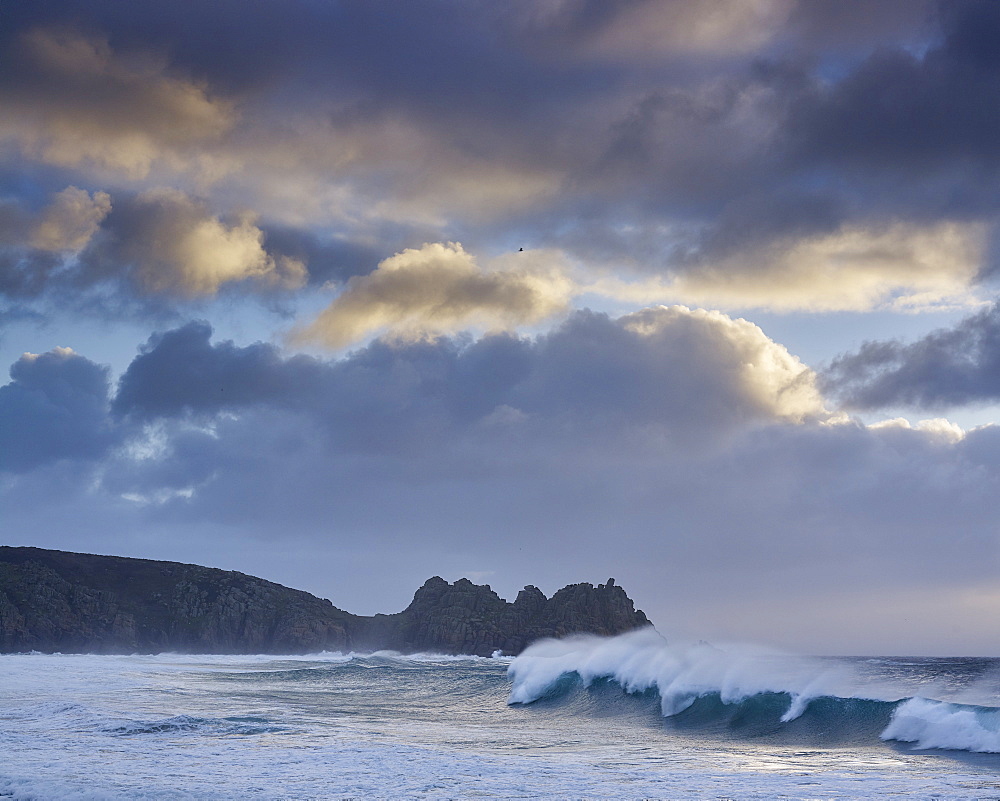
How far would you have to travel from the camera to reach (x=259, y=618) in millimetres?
109000

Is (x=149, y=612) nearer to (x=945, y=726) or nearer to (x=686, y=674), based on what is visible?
(x=686, y=674)

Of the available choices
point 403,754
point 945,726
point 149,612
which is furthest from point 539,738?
point 149,612

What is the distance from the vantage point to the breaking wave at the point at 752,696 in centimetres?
1941

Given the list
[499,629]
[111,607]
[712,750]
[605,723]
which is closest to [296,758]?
[712,750]

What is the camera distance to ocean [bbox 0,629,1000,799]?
14.1m

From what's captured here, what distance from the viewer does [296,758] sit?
16.7m

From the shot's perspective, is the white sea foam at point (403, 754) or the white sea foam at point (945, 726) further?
the white sea foam at point (945, 726)

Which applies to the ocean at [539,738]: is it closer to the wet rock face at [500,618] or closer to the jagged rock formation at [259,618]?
the wet rock face at [500,618]

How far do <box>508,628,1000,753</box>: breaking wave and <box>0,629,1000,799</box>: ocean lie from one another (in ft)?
0.22

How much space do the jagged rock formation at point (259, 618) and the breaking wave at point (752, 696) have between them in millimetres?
63134

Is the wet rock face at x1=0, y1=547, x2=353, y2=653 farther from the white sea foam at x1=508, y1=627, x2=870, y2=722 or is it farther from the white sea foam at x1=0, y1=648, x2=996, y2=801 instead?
the white sea foam at x1=0, y1=648, x2=996, y2=801

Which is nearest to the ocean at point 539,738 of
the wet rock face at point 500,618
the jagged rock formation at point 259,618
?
the wet rock face at point 500,618

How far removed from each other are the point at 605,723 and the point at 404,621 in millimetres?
86203

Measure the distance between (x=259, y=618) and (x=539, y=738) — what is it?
9547 cm
